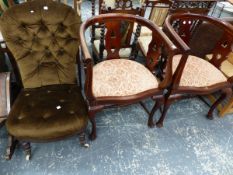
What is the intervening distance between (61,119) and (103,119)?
0.57m

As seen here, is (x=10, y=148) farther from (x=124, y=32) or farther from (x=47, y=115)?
(x=124, y=32)

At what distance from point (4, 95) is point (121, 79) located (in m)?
0.75

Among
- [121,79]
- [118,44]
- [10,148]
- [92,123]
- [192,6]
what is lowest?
[10,148]

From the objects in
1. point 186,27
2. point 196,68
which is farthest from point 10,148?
point 186,27

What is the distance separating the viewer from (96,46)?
65.9 inches

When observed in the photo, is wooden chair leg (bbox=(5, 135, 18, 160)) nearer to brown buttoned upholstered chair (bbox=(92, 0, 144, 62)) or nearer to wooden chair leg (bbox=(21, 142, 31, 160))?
wooden chair leg (bbox=(21, 142, 31, 160))

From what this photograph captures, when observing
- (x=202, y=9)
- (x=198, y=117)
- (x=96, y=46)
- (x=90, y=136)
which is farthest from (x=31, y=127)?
(x=202, y=9)

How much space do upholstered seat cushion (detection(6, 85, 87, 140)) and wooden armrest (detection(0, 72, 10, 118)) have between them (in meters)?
0.06

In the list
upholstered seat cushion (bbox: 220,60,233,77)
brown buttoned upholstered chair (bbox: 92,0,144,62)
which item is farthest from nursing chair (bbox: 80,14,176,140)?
upholstered seat cushion (bbox: 220,60,233,77)

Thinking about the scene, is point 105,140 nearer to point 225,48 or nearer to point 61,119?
point 61,119

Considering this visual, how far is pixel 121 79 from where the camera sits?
1.31 metres

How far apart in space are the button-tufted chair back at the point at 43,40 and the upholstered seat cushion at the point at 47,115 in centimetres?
13

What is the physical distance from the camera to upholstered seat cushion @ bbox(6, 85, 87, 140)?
1086 millimetres

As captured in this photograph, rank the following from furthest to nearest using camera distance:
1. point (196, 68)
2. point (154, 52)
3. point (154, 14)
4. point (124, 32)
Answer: point (154, 14), point (124, 32), point (196, 68), point (154, 52)
